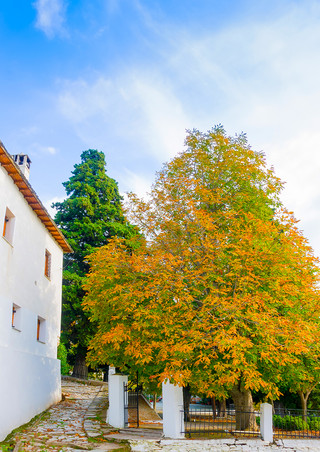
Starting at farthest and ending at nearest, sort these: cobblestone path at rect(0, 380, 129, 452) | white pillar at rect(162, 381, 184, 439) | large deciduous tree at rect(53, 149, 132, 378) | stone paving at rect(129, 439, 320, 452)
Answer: large deciduous tree at rect(53, 149, 132, 378), white pillar at rect(162, 381, 184, 439), stone paving at rect(129, 439, 320, 452), cobblestone path at rect(0, 380, 129, 452)

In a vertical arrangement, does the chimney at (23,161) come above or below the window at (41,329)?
above

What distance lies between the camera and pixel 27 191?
544 inches

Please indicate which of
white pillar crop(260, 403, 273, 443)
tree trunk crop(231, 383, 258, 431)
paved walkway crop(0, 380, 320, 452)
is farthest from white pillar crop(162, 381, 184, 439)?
white pillar crop(260, 403, 273, 443)

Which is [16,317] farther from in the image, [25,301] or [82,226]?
[82,226]

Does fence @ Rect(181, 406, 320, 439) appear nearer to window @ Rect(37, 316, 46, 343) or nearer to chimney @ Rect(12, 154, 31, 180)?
window @ Rect(37, 316, 46, 343)

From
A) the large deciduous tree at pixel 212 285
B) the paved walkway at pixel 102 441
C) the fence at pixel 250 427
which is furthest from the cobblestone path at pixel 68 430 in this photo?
the fence at pixel 250 427

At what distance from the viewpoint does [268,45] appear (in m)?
11.2

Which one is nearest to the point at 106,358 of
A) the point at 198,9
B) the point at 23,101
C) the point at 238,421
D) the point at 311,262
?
the point at 238,421

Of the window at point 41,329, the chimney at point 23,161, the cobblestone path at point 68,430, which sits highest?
the chimney at point 23,161

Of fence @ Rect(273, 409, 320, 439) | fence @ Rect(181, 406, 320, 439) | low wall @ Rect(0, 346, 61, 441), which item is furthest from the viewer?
fence @ Rect(273, 409, 320, 439)

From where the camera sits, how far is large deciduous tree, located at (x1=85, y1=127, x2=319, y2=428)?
11273mm

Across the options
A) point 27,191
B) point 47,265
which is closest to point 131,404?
point 47,265

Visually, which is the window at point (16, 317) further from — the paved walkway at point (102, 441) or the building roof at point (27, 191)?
the building roof at point (27, 191)

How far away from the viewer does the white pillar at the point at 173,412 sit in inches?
461
